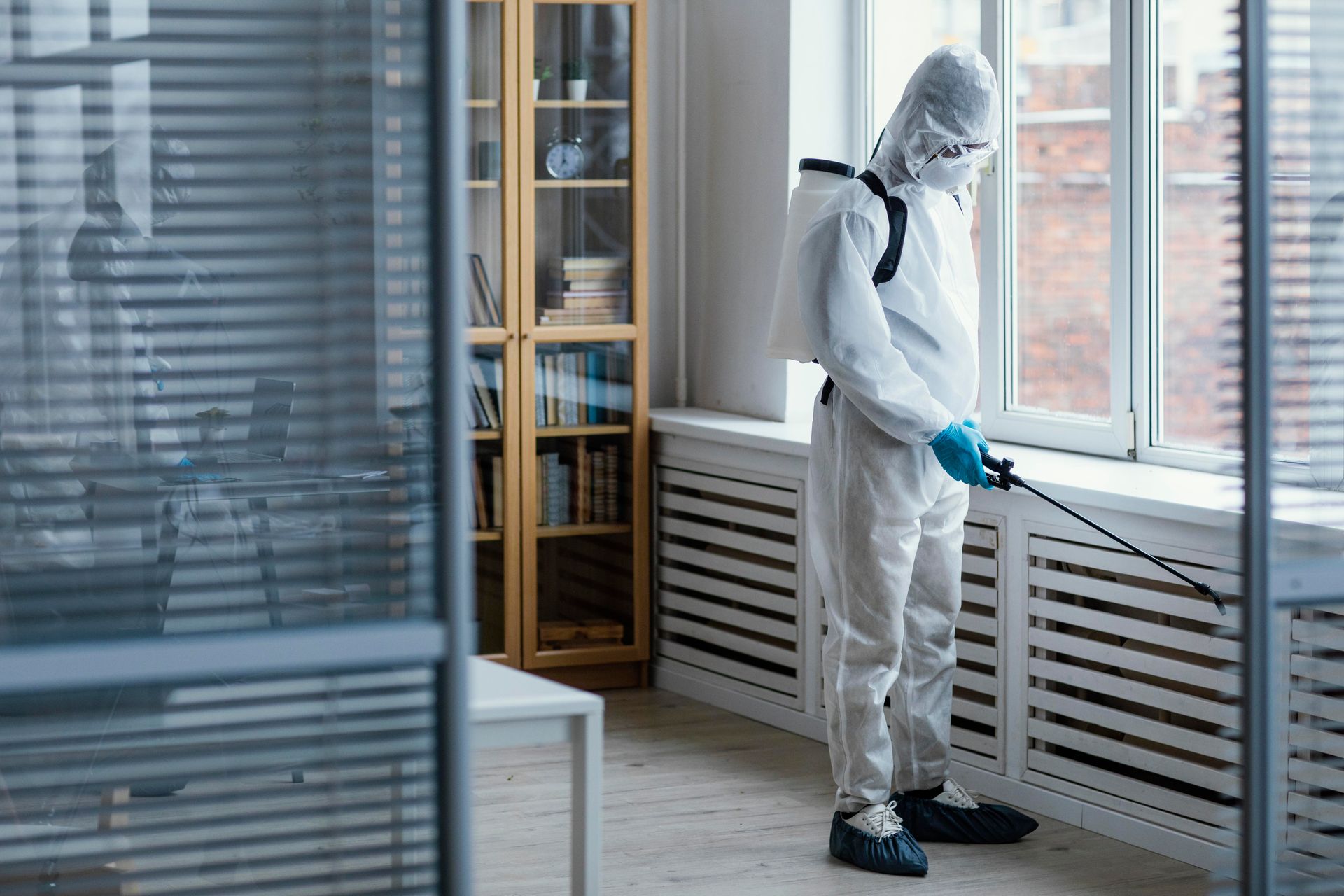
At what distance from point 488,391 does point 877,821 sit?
183 centimetres

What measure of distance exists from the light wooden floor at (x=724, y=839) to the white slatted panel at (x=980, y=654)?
0.28m

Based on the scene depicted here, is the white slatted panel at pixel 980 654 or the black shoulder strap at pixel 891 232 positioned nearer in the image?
the black shoulder strap at pixel 891 232


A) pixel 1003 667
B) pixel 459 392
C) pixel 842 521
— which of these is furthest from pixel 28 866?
pixel 1003 667

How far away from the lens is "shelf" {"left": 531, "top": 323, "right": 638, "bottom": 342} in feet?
14.4

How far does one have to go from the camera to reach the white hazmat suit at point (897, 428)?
293 cm

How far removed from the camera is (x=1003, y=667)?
11.3 feet

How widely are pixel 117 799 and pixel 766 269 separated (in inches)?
130

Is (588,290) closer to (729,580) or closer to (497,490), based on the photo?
(497,490)

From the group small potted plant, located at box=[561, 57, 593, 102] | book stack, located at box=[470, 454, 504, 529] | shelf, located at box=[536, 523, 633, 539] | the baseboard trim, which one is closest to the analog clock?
small potted plant, located at box=[561, 57, 593, 102]

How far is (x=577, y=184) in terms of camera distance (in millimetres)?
4398

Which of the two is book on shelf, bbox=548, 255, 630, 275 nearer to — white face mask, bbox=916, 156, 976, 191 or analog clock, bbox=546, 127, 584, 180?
analog clock, bbox=546, 127, 584, 180

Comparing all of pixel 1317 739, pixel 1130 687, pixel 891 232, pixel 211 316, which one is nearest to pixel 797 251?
pixel 891 232

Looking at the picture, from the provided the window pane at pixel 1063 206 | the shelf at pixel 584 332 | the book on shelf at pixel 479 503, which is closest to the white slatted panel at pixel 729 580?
the shelf at pixel 584 332

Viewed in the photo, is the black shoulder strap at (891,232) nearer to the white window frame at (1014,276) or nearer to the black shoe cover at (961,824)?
the white window frame at (1014,276)
